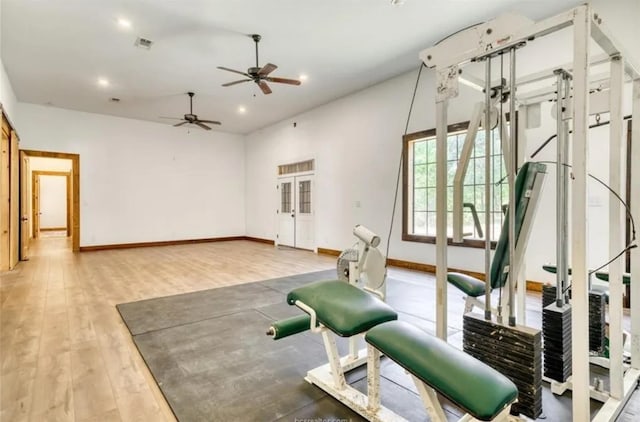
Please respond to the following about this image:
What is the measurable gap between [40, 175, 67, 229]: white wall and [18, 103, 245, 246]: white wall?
771 centimetres

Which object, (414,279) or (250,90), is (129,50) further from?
(414,279)

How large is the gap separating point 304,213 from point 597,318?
6282 millimetres

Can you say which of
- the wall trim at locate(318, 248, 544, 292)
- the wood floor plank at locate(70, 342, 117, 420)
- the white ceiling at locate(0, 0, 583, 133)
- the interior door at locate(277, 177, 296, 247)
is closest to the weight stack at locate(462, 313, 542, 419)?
the wood floor plank at locate(70, 342, 117, 420)

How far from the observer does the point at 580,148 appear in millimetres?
1320

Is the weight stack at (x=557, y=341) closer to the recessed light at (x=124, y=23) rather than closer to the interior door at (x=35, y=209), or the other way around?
the recessed light at (x=124, y=23)

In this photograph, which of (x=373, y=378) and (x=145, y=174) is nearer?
(x=373, y=378)

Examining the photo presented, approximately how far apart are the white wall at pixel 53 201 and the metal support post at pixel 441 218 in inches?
651

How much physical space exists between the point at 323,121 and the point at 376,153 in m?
1.85

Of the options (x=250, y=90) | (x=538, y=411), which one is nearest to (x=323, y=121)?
(x=250, y=90)

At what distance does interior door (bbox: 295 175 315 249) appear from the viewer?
7.77 m

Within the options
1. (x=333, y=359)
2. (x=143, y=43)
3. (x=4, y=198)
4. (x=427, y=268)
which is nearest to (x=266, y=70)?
(x=143, y=43)

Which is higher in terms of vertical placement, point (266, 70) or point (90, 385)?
point (266, 70)

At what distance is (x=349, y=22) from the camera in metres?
4.04

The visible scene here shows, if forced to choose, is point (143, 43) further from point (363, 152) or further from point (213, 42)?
point (363, 152)
